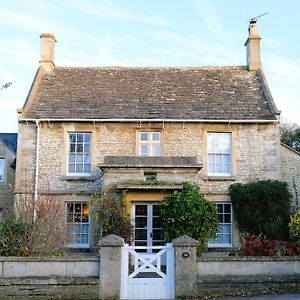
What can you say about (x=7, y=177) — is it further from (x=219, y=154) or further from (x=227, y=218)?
(x=227, y=218)

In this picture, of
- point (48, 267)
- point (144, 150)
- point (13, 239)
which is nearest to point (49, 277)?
point (48, 267)

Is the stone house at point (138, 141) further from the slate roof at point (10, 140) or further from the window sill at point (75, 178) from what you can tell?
the slate roof at point (10, 140)

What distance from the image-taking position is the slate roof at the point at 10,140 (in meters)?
29.3

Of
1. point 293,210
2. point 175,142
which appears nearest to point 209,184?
point 175,142

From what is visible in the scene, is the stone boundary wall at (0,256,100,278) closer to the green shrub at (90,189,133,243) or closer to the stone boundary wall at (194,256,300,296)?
the stone boundary wall at (194,256,300,296)

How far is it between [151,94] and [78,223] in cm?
739

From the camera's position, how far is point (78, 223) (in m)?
23.0

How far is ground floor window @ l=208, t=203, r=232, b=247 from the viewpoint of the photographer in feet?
75.5

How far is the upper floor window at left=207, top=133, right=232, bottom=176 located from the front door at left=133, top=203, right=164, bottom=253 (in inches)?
146

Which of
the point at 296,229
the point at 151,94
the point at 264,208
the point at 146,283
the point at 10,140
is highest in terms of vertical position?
the point at 151,94

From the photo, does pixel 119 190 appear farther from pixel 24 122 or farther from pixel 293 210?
pixel 293 210

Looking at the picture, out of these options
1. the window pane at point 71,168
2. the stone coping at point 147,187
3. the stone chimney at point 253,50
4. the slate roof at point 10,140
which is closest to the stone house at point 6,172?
the slate roof at point 10,140

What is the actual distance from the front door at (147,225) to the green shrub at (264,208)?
380cm

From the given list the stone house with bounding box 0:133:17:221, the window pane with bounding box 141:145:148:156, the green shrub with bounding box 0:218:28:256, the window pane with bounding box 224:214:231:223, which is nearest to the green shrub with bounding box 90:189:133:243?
the window pane with bounding box 141:145:148:156
